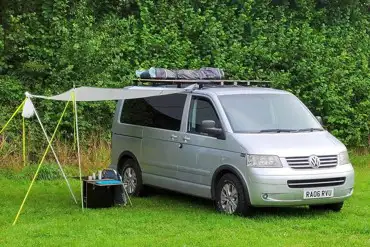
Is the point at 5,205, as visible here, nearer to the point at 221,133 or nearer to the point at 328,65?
the point at 221,133

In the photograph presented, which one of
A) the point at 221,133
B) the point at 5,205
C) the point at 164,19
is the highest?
the point at 164,19

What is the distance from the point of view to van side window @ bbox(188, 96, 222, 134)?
38.9ft

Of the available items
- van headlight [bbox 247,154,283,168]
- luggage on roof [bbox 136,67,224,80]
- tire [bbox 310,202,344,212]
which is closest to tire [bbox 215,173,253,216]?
van headlight [bbox 247,154,283,168]

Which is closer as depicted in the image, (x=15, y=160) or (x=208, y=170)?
(x=208, y=170)

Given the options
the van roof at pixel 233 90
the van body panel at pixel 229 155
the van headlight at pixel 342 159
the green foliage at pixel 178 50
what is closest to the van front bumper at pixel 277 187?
the van body panel at pixel 229 155

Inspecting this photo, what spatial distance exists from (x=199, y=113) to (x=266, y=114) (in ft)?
3.54

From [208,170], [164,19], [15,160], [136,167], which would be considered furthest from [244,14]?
[208,170]

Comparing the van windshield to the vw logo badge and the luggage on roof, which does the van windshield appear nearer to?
the vw logo badge

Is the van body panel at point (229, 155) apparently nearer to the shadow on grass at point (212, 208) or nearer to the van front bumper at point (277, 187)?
the van front bumper at point (277, 187)

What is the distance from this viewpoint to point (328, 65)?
20828mm

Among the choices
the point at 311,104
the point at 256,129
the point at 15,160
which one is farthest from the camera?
the point at 311,104

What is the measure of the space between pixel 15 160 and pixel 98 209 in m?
5.66

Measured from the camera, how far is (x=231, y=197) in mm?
11117

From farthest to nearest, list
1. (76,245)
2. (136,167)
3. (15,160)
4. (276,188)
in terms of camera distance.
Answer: (15,160), (136,167), (276,188), (76,245)
